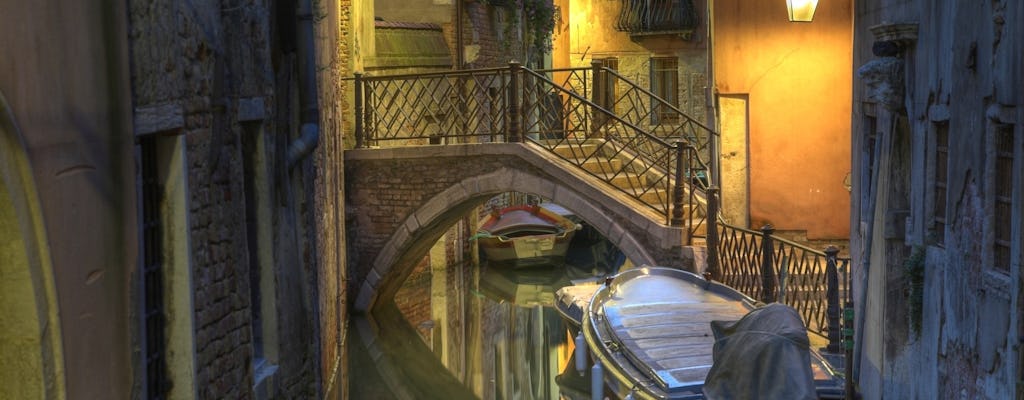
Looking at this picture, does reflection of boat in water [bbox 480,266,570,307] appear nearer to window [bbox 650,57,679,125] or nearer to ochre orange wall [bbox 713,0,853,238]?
ochre orange wall [bbox 713,0,853,238]

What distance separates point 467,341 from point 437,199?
1725 millimetres

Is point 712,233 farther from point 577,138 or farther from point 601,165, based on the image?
point 577,138

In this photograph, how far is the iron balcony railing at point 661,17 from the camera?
959 inches

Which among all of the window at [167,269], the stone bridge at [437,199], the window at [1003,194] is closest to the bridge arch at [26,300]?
the window at [167,269]

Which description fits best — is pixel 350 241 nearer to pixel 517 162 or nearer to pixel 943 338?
pixel 517 162

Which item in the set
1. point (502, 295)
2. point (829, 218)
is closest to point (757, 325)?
point (829, 218)

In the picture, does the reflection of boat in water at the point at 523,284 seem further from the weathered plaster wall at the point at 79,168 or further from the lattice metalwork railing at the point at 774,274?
the weathered plaster wall at the point at 79,168

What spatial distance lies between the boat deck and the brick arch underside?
133cm

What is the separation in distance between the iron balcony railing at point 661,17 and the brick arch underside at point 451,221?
9.49 metres

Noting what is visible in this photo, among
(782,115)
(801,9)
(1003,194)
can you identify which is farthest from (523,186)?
(1003,194)

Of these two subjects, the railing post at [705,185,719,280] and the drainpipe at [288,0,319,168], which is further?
the railing post at [705,185,719,280]

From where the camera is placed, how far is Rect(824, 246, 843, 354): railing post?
1007cm

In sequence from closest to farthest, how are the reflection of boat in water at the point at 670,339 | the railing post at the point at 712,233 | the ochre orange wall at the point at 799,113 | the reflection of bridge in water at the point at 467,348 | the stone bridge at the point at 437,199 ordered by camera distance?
the reflection of boat in water at the point at 670,339 < the railing post at the point at 712,233 < the reflection of bridge in water at the point at 467,348 < the stone bridge at the point at 437,199 < the ochre orange wall at the point at 799,113

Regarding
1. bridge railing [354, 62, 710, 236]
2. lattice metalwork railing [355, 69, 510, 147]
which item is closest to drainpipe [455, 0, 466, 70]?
lattice metalwork railing [355, 69, 510, 147]
